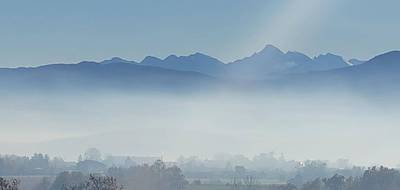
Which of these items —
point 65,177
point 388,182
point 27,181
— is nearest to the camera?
point 388,182

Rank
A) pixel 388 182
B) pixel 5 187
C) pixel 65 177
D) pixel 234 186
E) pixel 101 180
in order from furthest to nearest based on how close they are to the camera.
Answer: pixel 234 186 < pixel 65 177 < pixel 388 182 < pixel 101 180 < pixel 5 187

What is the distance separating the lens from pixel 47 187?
11725 centimetres

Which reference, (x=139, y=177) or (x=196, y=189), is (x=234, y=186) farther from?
(x=139, y=177)

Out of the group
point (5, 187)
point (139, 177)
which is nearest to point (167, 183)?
point (139, 177)

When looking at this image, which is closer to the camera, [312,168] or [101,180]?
[101,180]

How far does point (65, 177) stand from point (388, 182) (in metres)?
42.1

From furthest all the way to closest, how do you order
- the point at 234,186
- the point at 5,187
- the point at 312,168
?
the point at 312,168 < the point at 234,186 < the point at 5,187

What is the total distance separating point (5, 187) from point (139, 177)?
7767 centimetres

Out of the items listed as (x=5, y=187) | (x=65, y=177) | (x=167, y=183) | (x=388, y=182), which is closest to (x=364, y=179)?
(x=388, y=182)

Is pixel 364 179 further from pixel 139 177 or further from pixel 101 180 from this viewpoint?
pixel 101 180

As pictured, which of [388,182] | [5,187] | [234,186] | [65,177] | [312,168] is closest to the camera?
[5,187]

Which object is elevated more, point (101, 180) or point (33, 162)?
point (33, 162)

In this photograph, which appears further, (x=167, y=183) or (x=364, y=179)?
(x=167, y=183)

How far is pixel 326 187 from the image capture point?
100 m
